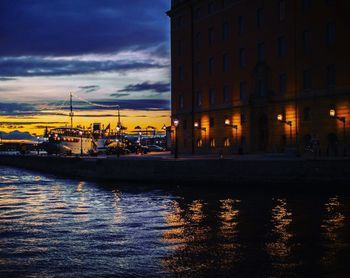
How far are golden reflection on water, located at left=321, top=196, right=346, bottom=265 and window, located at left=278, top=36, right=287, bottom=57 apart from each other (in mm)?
30726

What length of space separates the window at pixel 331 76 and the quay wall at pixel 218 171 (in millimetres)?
18166

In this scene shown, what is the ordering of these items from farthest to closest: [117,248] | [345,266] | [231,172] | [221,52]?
[221,52], [231,172], [117,248], [345,266]

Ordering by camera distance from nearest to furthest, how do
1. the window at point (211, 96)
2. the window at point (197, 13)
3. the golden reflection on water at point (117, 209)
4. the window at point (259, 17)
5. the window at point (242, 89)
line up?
the golden reflection on water at point (117, 209) → the window at point (259, 17) → the window at point (242, 89) → the window at point (211, 96) → the window at point (197, 13)

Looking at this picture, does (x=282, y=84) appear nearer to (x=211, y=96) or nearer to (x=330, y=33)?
(x=330, y=33)

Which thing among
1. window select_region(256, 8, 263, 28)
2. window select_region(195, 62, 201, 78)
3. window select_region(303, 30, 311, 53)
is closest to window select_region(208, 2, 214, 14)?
window select_region(195, 62, 201, 78)

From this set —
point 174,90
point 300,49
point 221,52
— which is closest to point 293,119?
point 300,49

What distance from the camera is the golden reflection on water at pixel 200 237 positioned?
17.4m

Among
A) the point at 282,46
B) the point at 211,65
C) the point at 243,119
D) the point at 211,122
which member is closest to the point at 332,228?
the point at 282,46

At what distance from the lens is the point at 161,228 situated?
2430 centimetres

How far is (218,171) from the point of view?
139 feet

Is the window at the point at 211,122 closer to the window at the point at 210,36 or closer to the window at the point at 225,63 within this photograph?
the window at the point at 225,63

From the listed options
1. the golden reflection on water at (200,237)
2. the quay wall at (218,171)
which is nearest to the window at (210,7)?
the quay wall at (218,171)

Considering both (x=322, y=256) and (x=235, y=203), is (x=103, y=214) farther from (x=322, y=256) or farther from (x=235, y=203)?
(x=322, y=256)

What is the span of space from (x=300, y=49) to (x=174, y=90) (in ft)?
87.0
